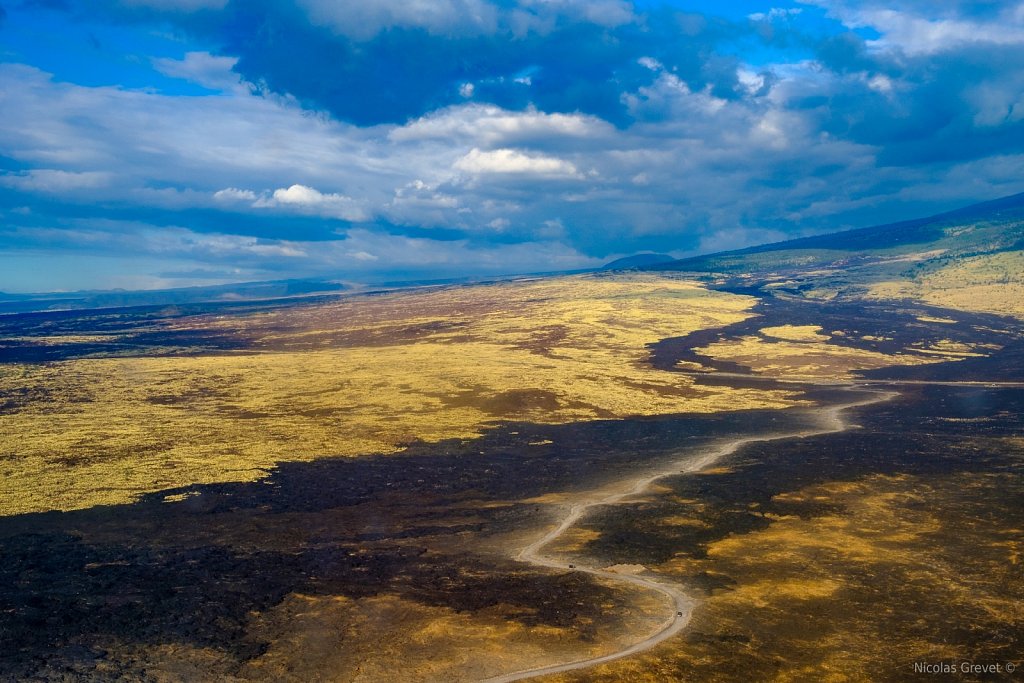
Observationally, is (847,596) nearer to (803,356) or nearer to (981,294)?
(803,356)

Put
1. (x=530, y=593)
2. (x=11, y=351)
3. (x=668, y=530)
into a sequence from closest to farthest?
(x=530, y=593) < (x=668, y=530) < (x=11, y=351)

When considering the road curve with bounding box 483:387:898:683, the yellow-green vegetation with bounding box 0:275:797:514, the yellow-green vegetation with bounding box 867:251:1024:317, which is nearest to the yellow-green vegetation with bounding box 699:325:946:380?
the yellow-green vegetation with bounding box 0:275:797:514

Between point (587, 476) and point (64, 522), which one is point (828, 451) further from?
point (64, 522)

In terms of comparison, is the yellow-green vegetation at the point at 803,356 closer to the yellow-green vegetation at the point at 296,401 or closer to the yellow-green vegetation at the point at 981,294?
the yellow-green vegetation at the point at 296,401

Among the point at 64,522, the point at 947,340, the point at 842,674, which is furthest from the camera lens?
the point at 947,340

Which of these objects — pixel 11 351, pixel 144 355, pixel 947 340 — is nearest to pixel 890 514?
pixel 947 340

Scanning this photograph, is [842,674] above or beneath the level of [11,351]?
beneath

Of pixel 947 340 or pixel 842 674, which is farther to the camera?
pixel 947 340
